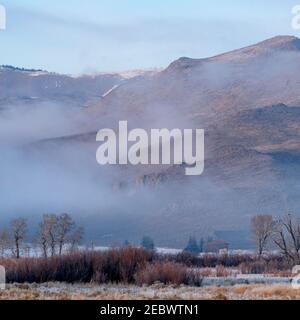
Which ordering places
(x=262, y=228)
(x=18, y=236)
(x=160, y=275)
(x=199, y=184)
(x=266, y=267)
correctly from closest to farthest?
1. (x=160, y=275)
2. (x=266, y=267)
3. (x=18, y=236)
4. (x=262, y=228)
5. (x=199, y=184)

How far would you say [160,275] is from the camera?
35406 mm

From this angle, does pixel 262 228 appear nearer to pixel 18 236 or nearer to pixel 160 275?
pixel 18 236

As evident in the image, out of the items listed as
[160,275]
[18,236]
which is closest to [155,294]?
[160,275]

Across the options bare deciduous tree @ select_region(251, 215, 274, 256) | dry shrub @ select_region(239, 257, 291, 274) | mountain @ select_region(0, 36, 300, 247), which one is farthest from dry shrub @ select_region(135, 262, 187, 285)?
mountain @ select_region(0, 36, 300, 247)

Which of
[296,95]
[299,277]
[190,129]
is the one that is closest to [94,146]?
[190,129]

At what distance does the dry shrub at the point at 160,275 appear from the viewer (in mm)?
34438

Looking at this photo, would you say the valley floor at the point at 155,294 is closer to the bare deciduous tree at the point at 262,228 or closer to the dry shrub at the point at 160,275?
the dry shrub at the point at 160,275

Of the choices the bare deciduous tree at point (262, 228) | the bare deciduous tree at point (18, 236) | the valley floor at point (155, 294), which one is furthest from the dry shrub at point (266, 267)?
the bare deciduous tree at point (262, 228)

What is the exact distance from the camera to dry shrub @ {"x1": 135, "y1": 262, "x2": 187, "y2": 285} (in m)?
34.4

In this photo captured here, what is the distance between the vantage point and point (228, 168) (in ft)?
525

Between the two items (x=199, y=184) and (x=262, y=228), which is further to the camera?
(x=199, y=184)

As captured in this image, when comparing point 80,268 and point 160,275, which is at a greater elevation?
point 80,268

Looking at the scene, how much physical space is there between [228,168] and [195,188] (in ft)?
27.0

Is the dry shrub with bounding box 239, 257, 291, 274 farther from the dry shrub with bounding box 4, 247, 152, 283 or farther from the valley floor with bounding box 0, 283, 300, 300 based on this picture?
the valley floor with bounding box 0, 283, 300, 300
